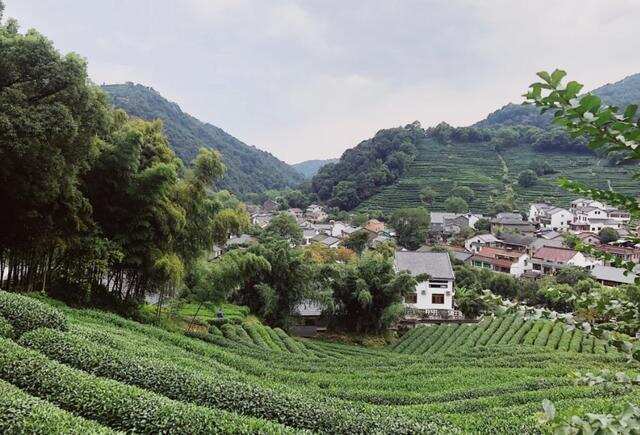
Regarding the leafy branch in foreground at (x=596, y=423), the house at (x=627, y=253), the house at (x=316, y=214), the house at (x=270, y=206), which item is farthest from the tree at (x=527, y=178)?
the leafy branch in foreground at (x=596, y=423)

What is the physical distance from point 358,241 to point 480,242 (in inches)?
541

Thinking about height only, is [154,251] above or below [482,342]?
above

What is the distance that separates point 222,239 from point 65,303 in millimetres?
5781

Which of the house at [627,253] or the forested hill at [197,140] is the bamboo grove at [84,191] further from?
the forested hill at [197,140]

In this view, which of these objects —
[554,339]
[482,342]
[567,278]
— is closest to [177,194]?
[482,342]

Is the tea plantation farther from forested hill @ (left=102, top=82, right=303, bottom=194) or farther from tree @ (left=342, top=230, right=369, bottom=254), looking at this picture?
forested hill @ (left=102, top=82, right=303, bottom=194)

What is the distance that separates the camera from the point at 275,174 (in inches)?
5089

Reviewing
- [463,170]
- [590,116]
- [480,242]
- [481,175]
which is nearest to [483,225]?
[480,242]

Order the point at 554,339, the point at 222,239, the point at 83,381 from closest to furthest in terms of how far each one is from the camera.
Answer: the point at 83,381 → the point at 222,239 → the point at 554,339

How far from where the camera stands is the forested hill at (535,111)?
395 feet

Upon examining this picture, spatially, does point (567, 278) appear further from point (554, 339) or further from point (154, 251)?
point (154, 251)

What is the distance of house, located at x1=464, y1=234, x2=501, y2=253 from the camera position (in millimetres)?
47656

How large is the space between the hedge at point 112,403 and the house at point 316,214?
64762 mm

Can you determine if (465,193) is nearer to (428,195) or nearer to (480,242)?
(428,195)
